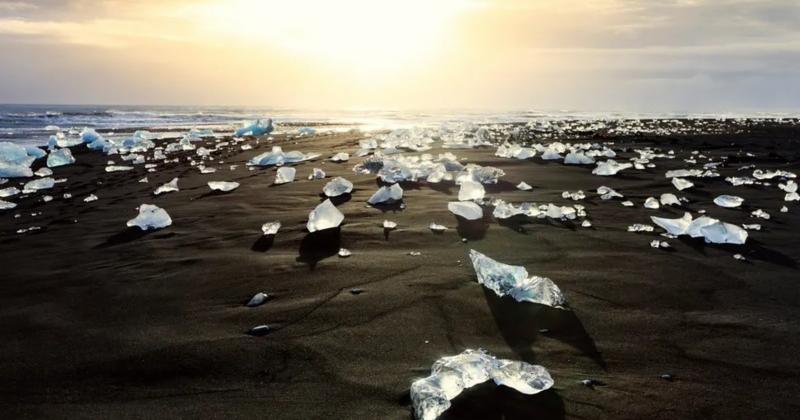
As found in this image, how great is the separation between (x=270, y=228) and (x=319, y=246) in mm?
551

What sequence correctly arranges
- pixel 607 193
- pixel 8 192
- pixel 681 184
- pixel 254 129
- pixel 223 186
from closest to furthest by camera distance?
pixel 607 193 < pixel 681 184 < pixel 223 186 < pixel 8 192 < pixel 254 129

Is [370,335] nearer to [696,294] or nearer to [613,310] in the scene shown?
[613,310]

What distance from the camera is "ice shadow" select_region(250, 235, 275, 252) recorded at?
10.0 feet

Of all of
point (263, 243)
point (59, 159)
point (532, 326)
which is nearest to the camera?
point (532, 326)

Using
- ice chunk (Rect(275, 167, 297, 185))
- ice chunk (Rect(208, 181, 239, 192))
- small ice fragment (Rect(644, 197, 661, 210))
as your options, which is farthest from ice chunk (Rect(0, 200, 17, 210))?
small ice fragment (Rect(644, 197, 661, 210))

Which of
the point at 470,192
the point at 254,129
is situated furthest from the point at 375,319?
the point at 254,129

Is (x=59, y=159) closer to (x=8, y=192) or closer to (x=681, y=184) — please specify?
(x=8, y=192)

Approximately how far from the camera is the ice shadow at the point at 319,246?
283 centimetres

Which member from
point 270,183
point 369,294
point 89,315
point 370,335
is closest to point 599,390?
point 370,335

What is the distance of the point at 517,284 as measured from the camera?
224cm

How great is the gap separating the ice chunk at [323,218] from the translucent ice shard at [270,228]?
0.70 ft

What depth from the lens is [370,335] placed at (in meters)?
1.93

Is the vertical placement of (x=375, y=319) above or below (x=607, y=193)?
below

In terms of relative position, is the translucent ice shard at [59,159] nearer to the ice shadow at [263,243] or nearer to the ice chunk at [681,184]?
the ice shadow at [263,243]
